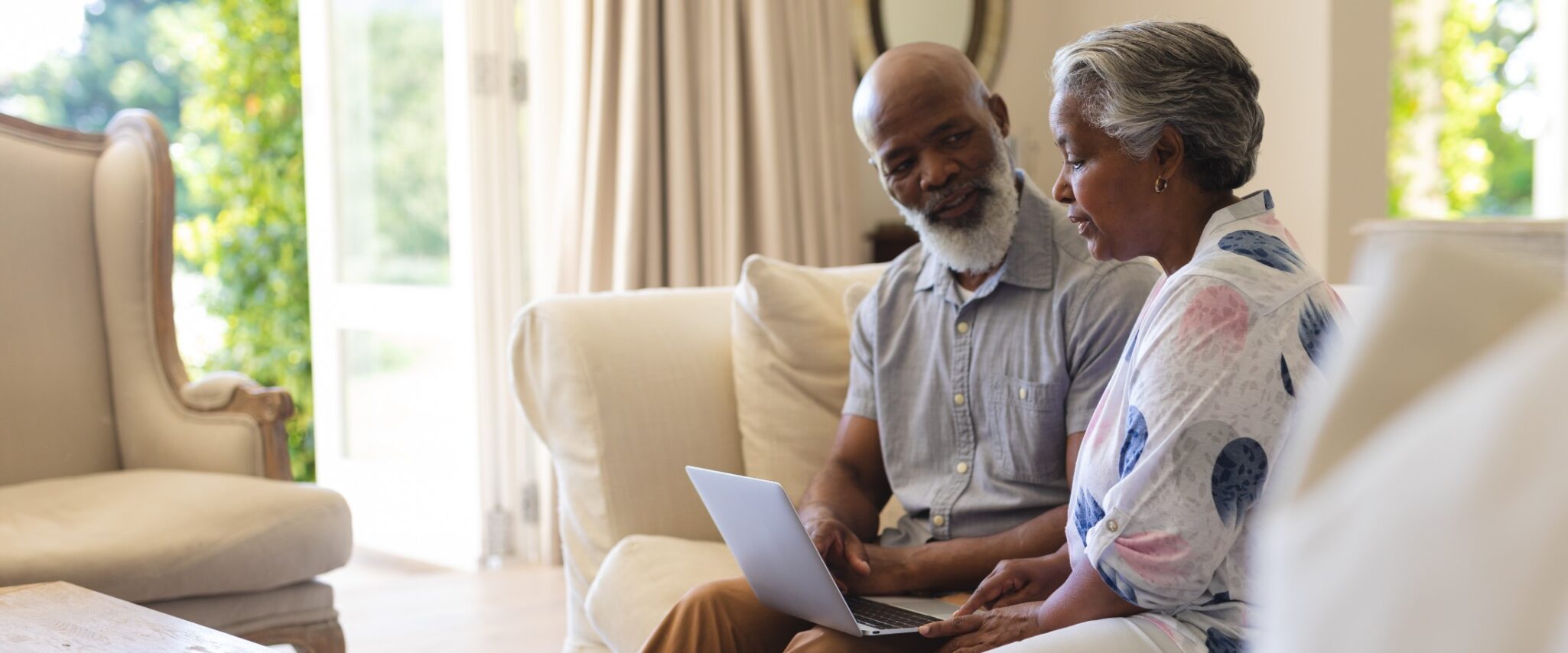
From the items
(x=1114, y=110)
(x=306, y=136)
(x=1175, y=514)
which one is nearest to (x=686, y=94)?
(x=306, y=136)

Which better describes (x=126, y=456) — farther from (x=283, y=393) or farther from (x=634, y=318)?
(x=634, y=318)

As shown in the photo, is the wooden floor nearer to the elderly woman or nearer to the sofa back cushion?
the sofa back cushion

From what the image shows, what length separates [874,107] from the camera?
1.78 meters

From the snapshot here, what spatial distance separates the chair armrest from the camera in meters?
2.46

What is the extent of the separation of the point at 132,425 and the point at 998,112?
74.8 inches

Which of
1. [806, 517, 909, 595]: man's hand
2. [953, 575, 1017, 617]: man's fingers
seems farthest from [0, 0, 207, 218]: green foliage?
[953, 575, 1017, 617]: man's fingers

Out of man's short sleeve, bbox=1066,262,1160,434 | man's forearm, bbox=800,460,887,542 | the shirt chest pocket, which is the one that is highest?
man's short sleeve, bbox=1066,262,1160,434

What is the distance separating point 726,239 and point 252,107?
2553mm

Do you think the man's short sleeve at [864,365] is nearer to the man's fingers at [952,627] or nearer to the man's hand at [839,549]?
the man's hand at [839,549]

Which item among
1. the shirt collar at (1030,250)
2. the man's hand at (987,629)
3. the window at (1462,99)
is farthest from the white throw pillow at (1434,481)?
the window at (1462,99)

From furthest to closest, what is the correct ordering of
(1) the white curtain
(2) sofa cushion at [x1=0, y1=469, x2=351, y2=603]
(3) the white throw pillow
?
1. (1) the white curtain
2. (2) sofa cushion at [x1=0, y1=469, x2=351, y2=603]
3. (3) the white throw pillow

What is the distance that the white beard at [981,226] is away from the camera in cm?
170

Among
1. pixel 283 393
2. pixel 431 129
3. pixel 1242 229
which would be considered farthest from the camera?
pixel 431 129

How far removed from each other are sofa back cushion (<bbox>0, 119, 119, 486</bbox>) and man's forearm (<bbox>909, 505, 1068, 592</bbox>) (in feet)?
6.19
